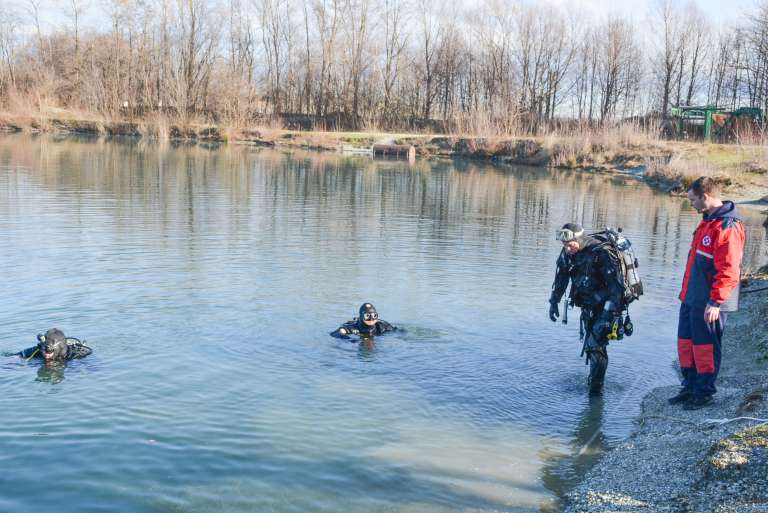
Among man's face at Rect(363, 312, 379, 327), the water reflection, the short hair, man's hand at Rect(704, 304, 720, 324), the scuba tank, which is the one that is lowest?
the water reflection

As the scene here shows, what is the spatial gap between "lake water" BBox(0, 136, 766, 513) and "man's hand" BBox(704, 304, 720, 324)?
146 cm

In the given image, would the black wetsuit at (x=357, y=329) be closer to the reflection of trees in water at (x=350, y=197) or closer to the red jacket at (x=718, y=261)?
the red jacket at (x=718, y=261)

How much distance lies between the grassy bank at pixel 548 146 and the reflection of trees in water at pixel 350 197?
2787 millimetres

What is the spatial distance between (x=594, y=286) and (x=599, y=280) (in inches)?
3.3

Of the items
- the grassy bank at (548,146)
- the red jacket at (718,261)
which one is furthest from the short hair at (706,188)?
the grassy bank at (548,146)

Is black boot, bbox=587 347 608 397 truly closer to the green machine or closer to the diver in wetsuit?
the diver in wetsuit

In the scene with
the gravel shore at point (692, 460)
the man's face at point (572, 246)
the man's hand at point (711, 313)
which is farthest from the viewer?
the man's face at point (572, 246)

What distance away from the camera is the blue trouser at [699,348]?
764 centimetres

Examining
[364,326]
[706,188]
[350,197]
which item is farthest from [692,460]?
[350,197]

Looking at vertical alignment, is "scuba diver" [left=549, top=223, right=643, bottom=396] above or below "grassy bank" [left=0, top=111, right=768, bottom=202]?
below

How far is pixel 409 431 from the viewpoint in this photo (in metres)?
7.84

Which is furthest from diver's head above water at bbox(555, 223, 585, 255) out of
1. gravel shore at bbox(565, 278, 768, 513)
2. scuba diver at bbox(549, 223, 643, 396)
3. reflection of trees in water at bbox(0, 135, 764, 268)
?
reflection of trees in water at bbox(0, 135, 764, 268)

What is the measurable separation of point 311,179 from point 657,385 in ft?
85.6

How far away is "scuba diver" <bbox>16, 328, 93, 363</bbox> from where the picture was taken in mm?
9062
